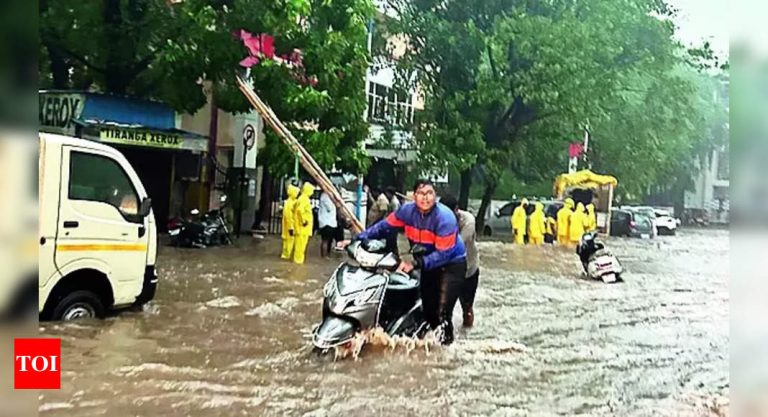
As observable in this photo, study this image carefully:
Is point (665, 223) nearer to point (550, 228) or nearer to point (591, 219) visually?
point (591, 219)

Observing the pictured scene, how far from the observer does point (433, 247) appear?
4.41 meters

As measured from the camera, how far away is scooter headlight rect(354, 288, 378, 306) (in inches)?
162

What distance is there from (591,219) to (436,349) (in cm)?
174

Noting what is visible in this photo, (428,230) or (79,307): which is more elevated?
(428,230)

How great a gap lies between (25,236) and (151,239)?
219 cm

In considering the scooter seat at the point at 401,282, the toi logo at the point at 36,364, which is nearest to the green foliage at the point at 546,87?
the scooter seat at the point at 401,282

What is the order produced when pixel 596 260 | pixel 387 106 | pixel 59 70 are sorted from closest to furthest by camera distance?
pixel 59 70 < pixel 387 106 < pixel 596 260

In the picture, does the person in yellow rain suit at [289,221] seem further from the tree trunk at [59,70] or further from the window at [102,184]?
the tree trunk at [59,70]

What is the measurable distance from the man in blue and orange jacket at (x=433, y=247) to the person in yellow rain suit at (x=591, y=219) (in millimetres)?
1166

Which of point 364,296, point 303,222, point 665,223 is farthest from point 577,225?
point 364,296

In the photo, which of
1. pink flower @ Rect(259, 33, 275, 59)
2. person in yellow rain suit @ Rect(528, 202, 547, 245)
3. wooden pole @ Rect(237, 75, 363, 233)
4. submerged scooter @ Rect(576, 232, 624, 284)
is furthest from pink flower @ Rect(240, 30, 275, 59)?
submerged scooter @ Rect(576, 232, 624, 284)

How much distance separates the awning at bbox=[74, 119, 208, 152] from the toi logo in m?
Result: 1.54

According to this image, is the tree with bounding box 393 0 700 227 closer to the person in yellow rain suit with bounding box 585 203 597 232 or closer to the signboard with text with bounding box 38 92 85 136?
the person in yellow rain suit with bounding box 585 203 597 232

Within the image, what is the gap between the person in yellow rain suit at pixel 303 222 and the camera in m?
5.64
